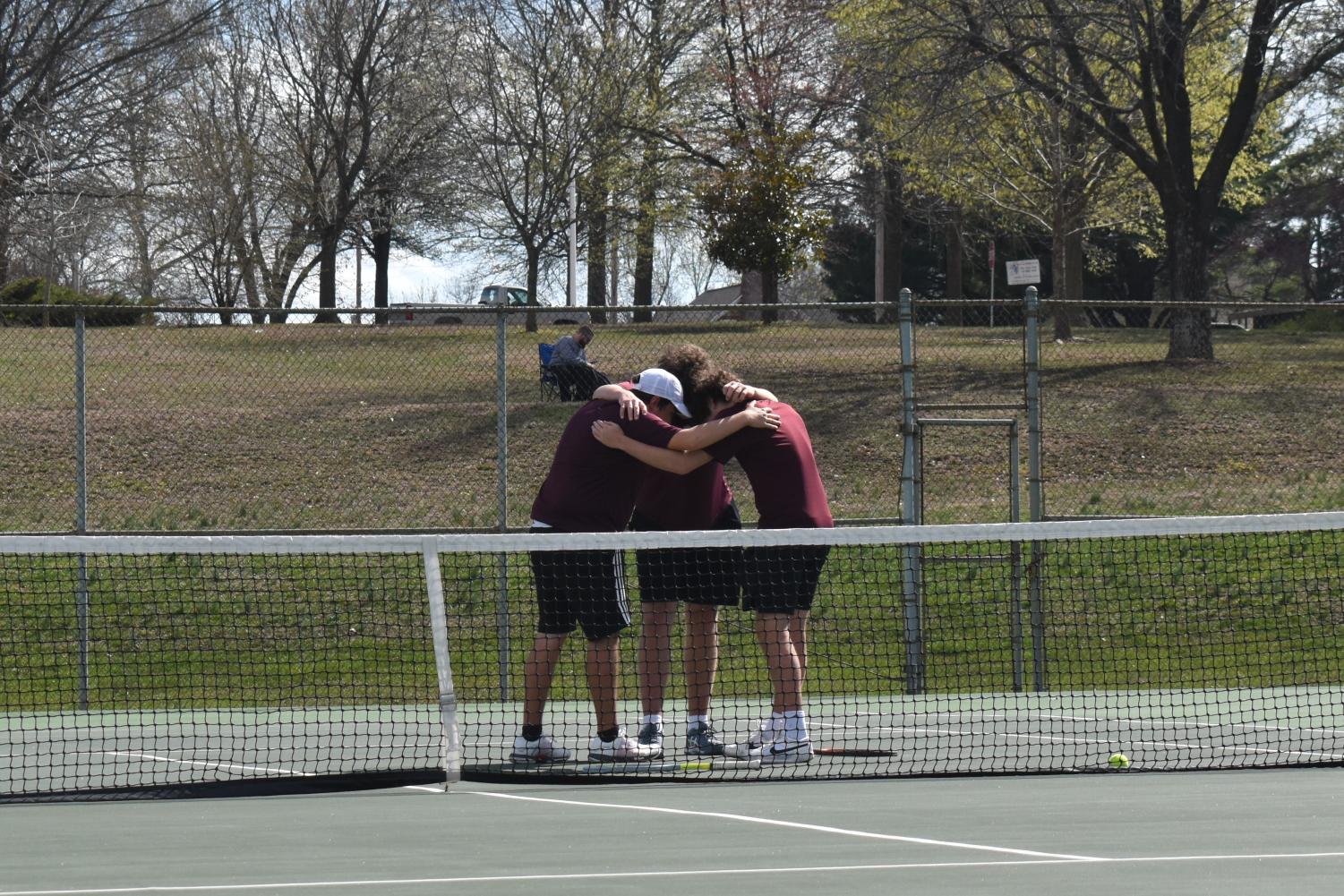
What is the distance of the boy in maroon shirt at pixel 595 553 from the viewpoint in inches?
259

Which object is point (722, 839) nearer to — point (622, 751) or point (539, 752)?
point (622, 751)

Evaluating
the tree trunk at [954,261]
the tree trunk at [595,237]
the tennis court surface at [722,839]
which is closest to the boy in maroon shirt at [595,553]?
the tennis court surface at [722,839]

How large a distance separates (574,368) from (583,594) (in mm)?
5374

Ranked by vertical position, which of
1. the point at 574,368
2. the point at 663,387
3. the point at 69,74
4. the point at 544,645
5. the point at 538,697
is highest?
the point at 69,74

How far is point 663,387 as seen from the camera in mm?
6734

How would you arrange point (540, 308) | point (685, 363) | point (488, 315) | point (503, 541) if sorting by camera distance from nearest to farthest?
point (503, 541)
point (685, 363)
point (540, 308)
point (488, 315)

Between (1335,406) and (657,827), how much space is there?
1218 cm

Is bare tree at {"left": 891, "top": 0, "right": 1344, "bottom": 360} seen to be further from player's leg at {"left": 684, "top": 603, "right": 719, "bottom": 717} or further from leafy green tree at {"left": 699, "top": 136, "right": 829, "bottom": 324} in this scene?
player's leg at {"left": 684, "top": 603, "right": 719, "bottom": 717}

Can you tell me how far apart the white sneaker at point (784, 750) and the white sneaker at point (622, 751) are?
1.47 ft

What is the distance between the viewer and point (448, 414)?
14508mm

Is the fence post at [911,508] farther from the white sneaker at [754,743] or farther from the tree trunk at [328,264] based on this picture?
the tree trunk at [328,264]

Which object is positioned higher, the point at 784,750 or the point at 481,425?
the point at 481,425

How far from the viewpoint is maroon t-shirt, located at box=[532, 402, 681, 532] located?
21.9 feet

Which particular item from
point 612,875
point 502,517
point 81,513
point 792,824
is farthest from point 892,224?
point 612,875
